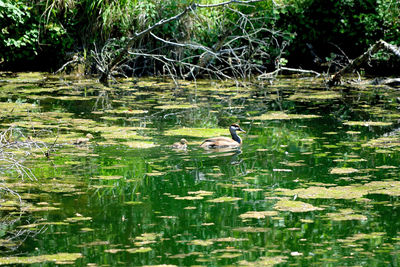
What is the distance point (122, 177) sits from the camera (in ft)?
25.5

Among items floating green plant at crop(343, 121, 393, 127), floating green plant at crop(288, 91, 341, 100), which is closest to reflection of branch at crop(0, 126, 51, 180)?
floating green plant at crop(343, 121, 393, 127)

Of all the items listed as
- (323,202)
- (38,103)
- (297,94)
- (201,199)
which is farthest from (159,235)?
(297,94)

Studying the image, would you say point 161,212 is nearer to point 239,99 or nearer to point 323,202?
point 323,202

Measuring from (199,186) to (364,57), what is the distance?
31.5ft

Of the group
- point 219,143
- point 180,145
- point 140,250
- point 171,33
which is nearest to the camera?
point 140,250

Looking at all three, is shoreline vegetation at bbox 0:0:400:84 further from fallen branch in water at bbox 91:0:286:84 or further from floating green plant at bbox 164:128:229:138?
floating green plant at bbox 164:128:229:138

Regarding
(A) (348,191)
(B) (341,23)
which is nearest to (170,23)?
(B) (341,23)

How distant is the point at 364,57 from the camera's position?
15.8 metres

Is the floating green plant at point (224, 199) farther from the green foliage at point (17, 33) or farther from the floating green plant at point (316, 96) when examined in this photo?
the green foliage at point (17, 33)

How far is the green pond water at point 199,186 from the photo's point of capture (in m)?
5.36

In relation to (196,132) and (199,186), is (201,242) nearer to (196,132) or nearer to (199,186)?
(199,186)

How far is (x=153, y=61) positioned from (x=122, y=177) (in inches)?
442

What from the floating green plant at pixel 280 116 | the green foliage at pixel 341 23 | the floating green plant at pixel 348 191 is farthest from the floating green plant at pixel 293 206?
the green foliage at pixel 341 23

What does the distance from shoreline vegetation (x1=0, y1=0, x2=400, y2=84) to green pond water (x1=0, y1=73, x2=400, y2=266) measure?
14.5 feet
